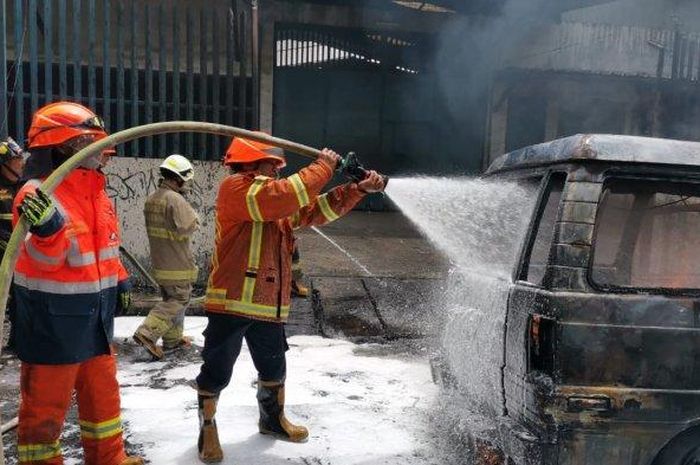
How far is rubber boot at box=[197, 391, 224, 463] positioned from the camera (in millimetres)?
3254

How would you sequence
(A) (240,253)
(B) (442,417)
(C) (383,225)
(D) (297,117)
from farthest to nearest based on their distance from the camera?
(D) (297,117)
(C) (383,225)
(B) (442,417)
(A) (240,253)

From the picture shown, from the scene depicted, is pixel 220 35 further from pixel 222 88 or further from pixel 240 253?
pixel 240 253

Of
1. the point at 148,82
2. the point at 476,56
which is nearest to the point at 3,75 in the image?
the point at 148,82

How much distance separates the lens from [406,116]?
12.6 m

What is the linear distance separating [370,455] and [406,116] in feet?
32.9

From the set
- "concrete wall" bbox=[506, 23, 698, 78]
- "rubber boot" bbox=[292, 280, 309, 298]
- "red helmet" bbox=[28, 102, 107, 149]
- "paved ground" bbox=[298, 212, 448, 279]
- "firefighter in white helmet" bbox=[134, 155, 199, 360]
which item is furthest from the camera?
"concrete wall" bbox=[506, 23, 698, 78]

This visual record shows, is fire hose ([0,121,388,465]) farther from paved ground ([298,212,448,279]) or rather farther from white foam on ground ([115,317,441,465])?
paved ground ([298,212,448,279])

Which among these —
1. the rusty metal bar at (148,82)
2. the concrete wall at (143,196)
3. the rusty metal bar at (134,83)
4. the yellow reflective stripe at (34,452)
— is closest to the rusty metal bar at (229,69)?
the concrete wall at (143,196)

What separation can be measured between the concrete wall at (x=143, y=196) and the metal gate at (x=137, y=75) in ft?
0.66

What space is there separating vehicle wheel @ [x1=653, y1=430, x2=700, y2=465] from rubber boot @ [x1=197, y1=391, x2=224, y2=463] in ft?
7.08

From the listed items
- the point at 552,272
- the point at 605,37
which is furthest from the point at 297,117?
the point at 552,272

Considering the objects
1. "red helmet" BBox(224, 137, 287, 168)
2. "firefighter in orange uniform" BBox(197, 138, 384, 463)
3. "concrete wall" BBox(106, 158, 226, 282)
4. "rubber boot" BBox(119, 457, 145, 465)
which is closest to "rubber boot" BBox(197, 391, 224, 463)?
"firefighter in orange uniform" BBox(197, 138, 384, 463)

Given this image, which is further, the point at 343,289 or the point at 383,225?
the point at 383,225

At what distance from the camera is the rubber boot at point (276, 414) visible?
11.7 ft
